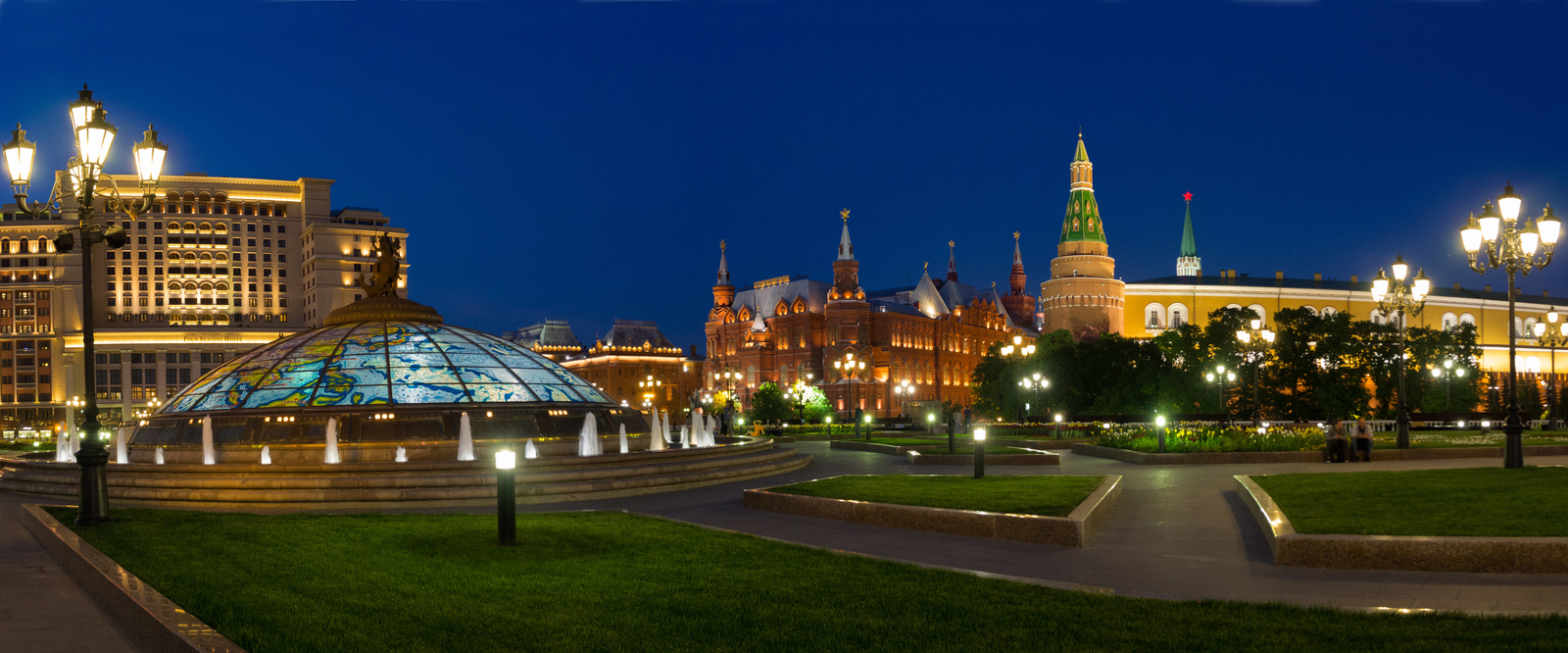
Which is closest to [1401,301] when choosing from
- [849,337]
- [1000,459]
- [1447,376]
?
[1000,459]

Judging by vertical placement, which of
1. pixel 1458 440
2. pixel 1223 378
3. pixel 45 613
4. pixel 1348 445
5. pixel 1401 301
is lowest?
pixel 1458 440

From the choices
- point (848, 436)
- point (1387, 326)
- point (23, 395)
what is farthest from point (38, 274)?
point (1387, 326)

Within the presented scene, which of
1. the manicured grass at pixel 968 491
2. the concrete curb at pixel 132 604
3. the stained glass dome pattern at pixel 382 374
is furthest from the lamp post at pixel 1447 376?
the concrete curb at pixel 132 604

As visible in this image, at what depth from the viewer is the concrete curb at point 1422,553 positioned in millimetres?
8664

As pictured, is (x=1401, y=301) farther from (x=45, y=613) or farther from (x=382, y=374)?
(x=45, y=613)

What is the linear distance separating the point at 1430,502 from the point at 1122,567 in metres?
4.50

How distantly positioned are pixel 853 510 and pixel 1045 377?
4502 centimetres

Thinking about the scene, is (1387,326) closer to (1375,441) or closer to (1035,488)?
(1375,441)

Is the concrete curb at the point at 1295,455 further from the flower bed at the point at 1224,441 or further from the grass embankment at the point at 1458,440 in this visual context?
the grass embankment at the point at 1458,440

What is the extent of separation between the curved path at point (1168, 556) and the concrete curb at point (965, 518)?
149 millimetres

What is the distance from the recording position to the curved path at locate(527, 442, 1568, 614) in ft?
26.3

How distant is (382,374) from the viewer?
22.4 meters

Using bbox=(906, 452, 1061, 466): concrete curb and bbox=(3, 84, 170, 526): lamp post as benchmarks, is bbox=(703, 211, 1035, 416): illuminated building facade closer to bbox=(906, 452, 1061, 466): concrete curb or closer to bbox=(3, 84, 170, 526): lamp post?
bbox=(906, 452, 1061, 466): concrete curb

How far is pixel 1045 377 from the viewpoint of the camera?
56094 mm
